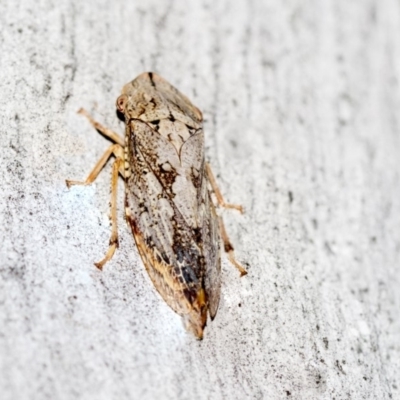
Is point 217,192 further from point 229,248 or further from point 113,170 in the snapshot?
point 113,170

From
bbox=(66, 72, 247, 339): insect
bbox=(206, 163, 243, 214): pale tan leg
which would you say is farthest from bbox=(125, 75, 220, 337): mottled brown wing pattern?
bbox=(206, 163, 243, 214): pale tan leg

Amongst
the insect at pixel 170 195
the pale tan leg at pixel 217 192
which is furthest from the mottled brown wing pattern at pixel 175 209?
the pale tan leg at pixel 217 192

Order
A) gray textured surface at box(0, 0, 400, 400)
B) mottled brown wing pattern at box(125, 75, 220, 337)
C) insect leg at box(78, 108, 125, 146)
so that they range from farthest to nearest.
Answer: insect leg at box(78, 108, 125, 146), mottled brown wing pattern at box(125, 75, 220, 337), gray textured surface at box(0, 0, 400, 400)

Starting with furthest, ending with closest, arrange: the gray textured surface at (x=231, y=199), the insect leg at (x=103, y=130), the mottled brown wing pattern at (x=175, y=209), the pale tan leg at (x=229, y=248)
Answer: the insect leg at (x=103, y=130)
the pale tan leg at (x=229, y=248)
the mottled brown wing pattern at (x=175, y=209)
the gray textured surface at (x=231, y=199)

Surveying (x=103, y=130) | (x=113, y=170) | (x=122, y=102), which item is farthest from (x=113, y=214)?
(x=122, y=102)

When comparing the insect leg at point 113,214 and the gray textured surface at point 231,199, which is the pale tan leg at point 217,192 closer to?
the gray textured surface at point 231,199

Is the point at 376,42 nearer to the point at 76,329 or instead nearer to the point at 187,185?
the point at 187,185

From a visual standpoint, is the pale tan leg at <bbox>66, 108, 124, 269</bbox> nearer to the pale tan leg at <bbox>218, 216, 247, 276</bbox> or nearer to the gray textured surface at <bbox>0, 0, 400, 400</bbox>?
the gray textured surface at <bbox>0, 0, 400, 400</bbox>
